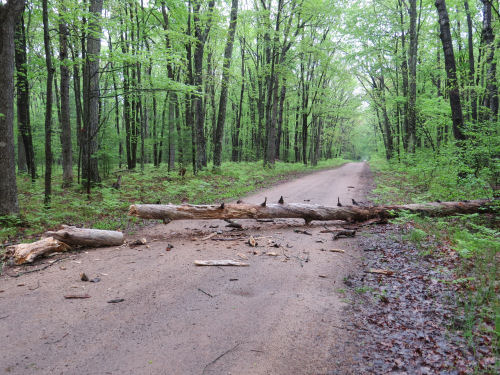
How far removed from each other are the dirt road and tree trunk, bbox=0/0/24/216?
10.6ft

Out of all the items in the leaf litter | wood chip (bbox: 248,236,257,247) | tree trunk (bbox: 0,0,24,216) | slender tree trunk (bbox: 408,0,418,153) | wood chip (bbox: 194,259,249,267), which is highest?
slender tree trunk (bbox: 408,0,418,153)

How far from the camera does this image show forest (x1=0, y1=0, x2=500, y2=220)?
903 centimetres

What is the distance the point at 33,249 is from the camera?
17.7 feet

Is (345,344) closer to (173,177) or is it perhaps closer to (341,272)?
(341,272)

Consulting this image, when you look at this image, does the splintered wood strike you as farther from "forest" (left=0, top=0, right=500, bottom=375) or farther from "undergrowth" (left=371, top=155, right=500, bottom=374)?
"undergrowth" (left=371, top=155, right=500, bottom=374)

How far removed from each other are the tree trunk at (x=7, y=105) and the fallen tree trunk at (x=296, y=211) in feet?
10.9

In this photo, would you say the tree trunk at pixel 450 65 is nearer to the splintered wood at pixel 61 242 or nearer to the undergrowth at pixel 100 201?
the undergrowth at pixel 100 201

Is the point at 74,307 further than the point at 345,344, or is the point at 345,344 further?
the point at 74,307

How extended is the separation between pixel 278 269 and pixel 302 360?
2.15 meters

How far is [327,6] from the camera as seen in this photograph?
68.7ft

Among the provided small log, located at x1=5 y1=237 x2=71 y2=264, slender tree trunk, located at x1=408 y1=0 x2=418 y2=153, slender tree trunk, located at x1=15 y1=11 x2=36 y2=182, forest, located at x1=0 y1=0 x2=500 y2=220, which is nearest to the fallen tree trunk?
forest, located at x1=0 y1=0 x2=500 y2=220

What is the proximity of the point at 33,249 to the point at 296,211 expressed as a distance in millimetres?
5932

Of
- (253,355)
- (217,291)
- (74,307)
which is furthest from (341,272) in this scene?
(74,307)

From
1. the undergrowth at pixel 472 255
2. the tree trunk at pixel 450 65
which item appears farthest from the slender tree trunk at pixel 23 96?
the tree trunk at pixel 450 65
